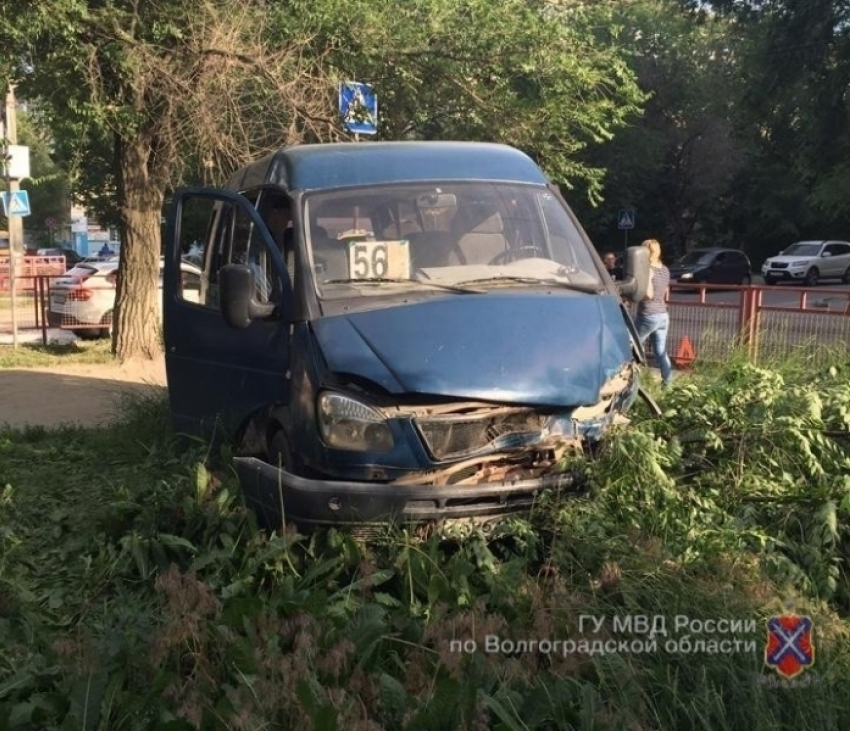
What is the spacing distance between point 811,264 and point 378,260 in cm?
3604

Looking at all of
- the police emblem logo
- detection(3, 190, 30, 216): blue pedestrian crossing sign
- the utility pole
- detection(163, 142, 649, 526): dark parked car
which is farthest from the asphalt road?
detection(3, 190, 30, 216): blue pedestrian crossing sign

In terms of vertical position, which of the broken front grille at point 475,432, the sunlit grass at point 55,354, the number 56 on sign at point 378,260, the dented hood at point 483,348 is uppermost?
the number 56 on sign at point 378,260

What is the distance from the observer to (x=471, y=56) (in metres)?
14.3

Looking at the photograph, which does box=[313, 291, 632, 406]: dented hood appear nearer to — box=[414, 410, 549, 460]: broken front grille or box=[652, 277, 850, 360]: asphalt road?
box=[414, 410, 549, 460]: broken front grille

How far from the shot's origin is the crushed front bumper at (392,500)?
4484mm

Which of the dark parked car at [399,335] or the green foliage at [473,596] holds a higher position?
the dark parked car at [399,335]

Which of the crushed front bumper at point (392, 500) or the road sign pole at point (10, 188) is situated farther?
the road sign pole at point (10, 188)

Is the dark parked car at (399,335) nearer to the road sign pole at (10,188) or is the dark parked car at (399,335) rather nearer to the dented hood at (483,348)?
the dented hood at (483,348)

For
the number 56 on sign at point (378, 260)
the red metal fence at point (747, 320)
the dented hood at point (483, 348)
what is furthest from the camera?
the red metal fence at point (747, 320)

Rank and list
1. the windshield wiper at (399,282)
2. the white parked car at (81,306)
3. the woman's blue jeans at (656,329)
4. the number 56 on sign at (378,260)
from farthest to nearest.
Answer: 1. the white parked car at (81,306)
2. the woman's blue jeans at (656,329)
3. the number 56 on sign at (378,260)
4. the windshield wiper at (399,282)

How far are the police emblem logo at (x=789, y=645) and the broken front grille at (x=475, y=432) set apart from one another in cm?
136

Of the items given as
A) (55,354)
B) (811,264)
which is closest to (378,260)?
(55,354)

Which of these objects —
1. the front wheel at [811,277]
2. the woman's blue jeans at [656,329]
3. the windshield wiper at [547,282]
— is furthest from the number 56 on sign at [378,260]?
the front wheel at [811,277]

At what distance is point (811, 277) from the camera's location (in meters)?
38.5
